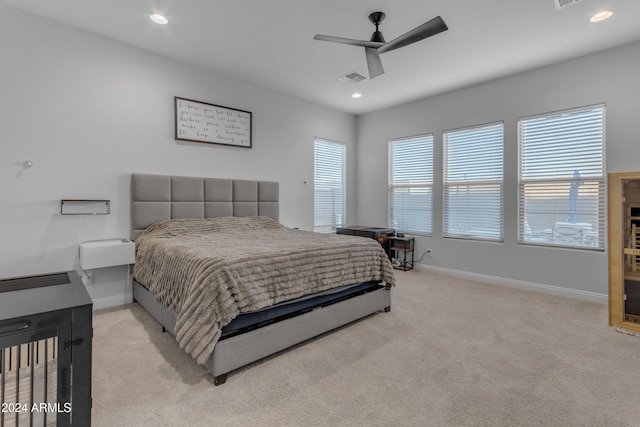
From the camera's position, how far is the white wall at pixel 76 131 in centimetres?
281

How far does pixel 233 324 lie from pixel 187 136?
270 cm

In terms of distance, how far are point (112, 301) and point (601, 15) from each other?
5574 mm

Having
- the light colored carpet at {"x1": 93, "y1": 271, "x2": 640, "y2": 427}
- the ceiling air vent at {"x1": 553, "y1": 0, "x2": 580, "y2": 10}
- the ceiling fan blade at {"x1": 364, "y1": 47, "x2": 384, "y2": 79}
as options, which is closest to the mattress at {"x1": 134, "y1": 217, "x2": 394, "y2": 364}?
the light colored carpet at {"x1": 93, "y1": 271, "x2": 640, "y2": 427}

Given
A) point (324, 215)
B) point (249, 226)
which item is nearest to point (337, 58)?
point (249, 226)

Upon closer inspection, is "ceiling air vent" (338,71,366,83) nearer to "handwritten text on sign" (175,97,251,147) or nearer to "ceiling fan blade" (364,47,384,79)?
"ceiling fan blade" (364,47,384,79)

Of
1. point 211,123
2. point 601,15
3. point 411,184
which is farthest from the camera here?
point 411,184

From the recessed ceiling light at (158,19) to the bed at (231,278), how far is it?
1.57 meters

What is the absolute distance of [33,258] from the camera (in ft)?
9.52

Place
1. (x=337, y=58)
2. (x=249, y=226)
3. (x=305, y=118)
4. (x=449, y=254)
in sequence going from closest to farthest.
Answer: (x=337, y=58) → (x=249, y=226) → (x=449, y=254) → (x=305, y=118)

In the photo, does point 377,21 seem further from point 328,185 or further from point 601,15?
point 328,185

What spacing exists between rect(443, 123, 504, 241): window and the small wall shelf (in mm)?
4616

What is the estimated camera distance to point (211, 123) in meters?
4.04

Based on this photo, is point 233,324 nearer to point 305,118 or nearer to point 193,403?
point 193,403

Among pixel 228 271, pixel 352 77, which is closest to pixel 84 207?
pixel 228 271
